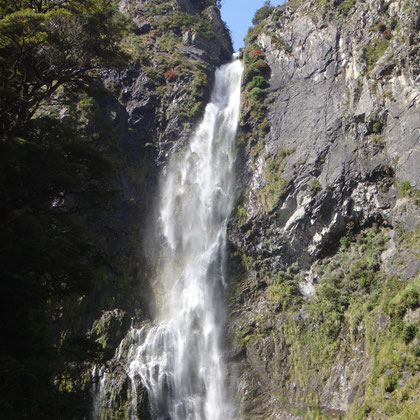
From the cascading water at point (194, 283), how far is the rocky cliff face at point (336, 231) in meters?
1.04

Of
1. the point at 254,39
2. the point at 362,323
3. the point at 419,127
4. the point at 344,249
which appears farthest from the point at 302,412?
the point at 254,39

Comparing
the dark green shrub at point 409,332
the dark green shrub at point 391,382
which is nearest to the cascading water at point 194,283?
the dark green shrub at point 391,382

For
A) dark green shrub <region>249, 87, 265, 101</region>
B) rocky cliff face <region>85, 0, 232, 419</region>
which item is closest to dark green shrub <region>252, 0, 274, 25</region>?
rocky cliff face <region>85, 0, 232, 419</region>

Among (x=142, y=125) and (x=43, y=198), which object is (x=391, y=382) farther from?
(x=142, y=125)

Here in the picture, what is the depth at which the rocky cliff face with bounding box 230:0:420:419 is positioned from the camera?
44.7 feet

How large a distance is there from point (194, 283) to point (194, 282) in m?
0.06

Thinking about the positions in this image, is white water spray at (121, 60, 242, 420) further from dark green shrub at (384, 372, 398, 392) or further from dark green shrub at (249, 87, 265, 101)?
dark green shrub at (384, 372, 398, 392)

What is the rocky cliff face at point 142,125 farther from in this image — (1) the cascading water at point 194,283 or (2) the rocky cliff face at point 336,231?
(2) the rocky cliff face at point 336,231

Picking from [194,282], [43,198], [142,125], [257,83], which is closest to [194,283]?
[194,282]

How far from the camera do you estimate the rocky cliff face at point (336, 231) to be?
1363cm

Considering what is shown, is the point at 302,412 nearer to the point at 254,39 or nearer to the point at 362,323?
the point at 362,323

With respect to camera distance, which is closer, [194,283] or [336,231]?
[336,231]

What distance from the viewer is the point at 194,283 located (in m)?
20.7

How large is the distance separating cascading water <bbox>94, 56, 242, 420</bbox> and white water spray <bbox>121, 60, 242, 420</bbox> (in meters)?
0.04
